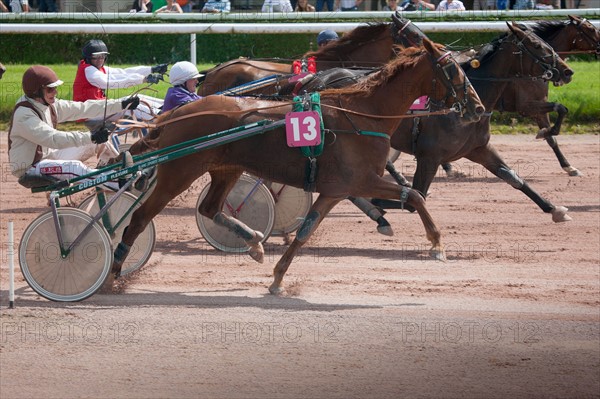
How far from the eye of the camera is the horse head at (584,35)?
11688 mm

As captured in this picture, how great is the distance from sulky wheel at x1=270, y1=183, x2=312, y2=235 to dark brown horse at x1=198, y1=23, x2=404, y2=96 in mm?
1869

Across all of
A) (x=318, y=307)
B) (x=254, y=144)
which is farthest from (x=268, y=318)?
(x=254, y=144)

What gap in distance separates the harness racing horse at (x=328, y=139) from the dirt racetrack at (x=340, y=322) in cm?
57

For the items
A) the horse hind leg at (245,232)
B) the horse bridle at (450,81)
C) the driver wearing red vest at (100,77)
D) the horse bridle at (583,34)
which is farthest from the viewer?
the horse bridle at (583,34)

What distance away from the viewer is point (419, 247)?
9422 millimetres

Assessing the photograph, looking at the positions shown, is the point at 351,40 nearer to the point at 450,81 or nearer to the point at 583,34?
the point at 583,34

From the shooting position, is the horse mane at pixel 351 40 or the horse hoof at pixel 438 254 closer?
the horse hoof at pixel 438 254

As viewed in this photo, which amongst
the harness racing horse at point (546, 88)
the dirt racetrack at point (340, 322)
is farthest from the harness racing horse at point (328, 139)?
the harness racing horse at point (546, 88)

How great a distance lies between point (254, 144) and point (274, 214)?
1353 millimetres

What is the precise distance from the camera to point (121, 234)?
27.0ft

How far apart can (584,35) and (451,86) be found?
452 centimetres

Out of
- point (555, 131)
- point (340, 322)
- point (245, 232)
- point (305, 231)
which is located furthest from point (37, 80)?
point (555, 131)

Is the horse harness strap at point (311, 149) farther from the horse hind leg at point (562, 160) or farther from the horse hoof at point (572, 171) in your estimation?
the horse hoof at point (572, 171)

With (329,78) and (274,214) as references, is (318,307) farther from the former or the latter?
(329,78)
